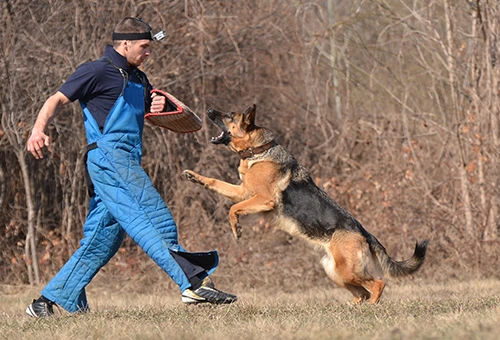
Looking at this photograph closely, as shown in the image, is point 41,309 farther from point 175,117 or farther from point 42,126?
point 175,117

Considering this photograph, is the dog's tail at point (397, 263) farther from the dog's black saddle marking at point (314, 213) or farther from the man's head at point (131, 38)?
the man's head at point (131, 38)

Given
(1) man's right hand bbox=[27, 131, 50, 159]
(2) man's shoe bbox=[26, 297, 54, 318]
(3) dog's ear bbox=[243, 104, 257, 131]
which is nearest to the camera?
(1) man's right hand bbox=[27, 131, 50, 159]

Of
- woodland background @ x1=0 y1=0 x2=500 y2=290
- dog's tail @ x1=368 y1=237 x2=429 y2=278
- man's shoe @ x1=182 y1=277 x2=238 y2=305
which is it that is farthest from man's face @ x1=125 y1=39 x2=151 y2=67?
woodland background @ x1=0 y1=0 x2=500 y2=290

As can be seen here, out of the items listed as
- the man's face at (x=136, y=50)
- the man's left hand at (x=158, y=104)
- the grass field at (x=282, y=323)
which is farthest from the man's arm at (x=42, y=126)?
the grass field at (x=282, y=323)

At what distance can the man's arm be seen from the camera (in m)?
5.04

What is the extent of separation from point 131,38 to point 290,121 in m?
7.15

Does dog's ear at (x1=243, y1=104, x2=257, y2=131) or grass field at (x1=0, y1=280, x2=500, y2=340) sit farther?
dog's ear at (x1=243, y1=104, x2=257, y2=131)

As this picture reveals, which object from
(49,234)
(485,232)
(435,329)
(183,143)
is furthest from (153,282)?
(435,329)

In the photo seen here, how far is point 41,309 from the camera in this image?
557 centimetres

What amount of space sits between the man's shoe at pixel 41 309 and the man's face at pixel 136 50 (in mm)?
1738

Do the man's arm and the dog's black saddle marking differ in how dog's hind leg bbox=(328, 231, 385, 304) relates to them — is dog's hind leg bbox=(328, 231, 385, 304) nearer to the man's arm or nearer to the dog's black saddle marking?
the dog's black saddle marking

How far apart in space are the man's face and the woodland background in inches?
169

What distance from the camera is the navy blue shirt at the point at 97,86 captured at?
529 centimetres

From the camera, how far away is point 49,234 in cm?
1048
